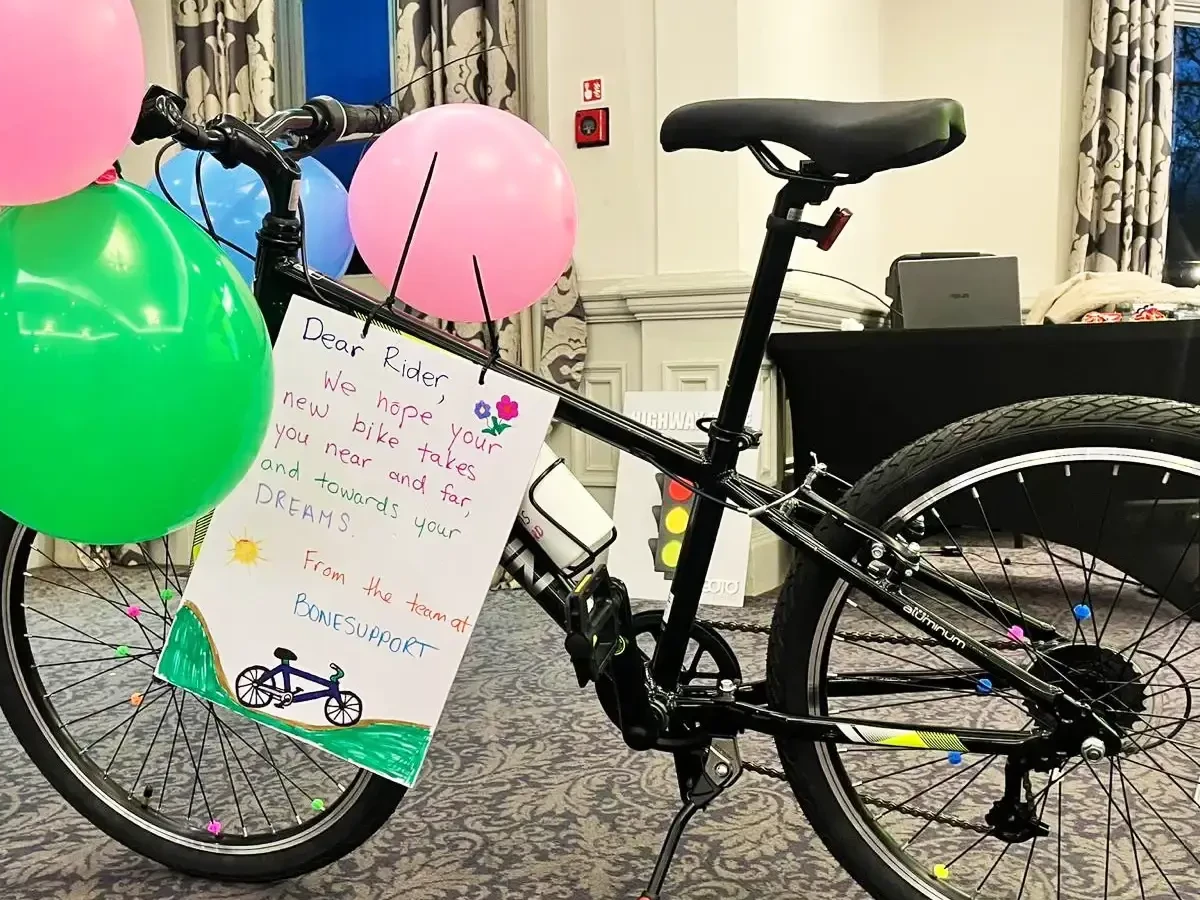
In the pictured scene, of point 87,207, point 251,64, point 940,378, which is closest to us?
point 87,207

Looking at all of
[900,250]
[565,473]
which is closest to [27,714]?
[565,473]

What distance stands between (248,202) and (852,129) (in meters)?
0.75

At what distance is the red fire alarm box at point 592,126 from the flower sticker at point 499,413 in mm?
1890

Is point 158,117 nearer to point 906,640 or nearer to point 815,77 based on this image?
point 906,640

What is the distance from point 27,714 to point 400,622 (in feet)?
1.86

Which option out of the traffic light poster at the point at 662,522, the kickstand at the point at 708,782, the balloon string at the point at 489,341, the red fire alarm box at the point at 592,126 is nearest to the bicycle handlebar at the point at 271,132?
the balloon string at the point at 489,341

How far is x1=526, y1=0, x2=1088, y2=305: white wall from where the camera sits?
8.29ft

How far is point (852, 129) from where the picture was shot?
82cm

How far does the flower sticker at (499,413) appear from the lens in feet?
3.11

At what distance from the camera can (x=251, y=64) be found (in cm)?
285

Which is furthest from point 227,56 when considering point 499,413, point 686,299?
point 499,413

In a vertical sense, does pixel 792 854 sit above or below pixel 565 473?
below

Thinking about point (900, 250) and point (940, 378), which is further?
point (900, 250)

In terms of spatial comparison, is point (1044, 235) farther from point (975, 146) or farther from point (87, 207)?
point (87, 207)
